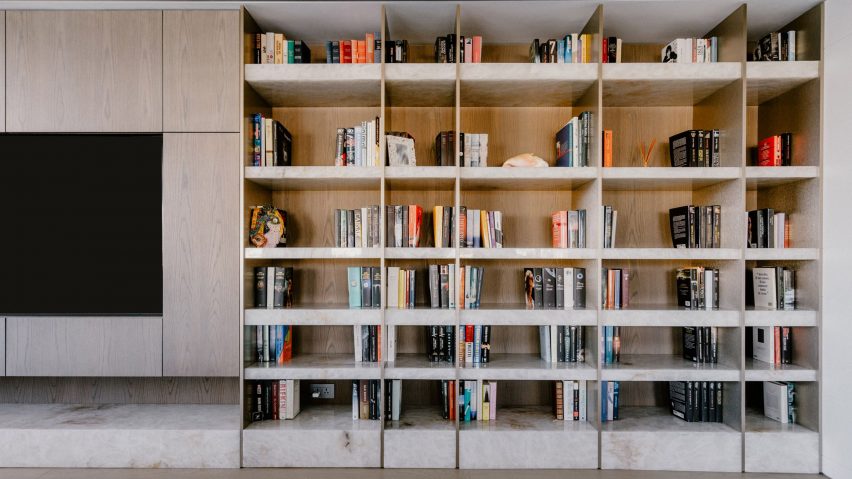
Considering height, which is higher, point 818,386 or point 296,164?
point 296,164

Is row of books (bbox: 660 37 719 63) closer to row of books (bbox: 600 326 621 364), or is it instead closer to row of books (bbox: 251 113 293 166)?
row of books (bbox: 600 326 621 364)

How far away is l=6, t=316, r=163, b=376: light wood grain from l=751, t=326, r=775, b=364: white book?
130 inches

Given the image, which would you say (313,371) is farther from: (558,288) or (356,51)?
(356,51)

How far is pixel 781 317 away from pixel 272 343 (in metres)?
2.71

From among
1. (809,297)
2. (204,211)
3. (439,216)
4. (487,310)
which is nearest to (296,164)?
(204,211)

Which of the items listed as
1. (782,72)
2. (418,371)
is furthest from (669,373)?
(782,72)

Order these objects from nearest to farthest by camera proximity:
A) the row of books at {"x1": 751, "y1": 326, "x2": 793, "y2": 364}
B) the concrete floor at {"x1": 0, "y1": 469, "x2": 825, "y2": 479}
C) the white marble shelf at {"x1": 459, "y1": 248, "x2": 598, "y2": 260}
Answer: the concrete floor at {"x1": 0, "y1": 469, "x2": 825, "y2": 479} < the white marble shelf at {"x1": 459, "y1": 248, "x2": 598, "y2": 260} < the row of books at {"x1": 751, "y1": 326, "x2": 793, "y2": 364}

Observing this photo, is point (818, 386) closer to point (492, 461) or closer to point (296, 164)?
point (492, 461)

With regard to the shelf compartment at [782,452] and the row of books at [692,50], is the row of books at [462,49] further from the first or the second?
the shelf compartment at [782,452]

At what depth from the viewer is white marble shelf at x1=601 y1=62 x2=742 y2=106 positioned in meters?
2.47

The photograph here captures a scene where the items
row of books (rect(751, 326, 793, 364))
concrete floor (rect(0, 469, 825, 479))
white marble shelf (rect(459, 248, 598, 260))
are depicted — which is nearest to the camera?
concrete floor (rect(0, 469, 825, 479))

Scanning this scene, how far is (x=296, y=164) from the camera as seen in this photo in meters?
2.94

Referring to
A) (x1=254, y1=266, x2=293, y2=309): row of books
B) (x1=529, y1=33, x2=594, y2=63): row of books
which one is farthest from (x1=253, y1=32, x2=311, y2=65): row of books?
(x1=529, y1=33, x2=594, y2=63): row of books

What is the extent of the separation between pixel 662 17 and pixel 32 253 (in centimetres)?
371
